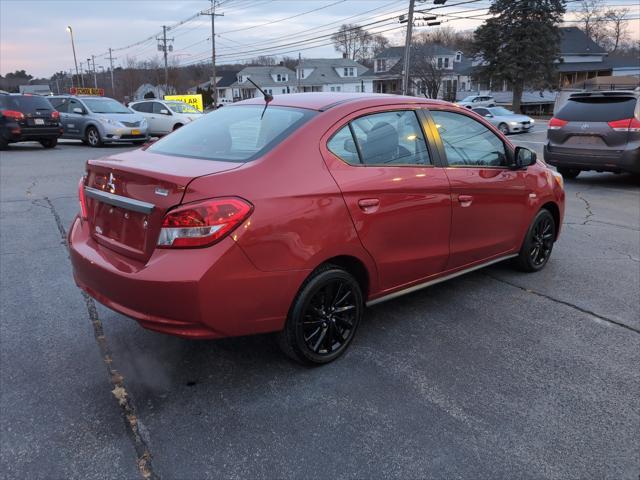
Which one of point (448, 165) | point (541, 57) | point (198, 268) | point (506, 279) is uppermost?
point (541, 57)

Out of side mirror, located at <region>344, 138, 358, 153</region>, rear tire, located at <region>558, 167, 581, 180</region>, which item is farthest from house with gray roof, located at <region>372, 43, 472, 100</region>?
side mirror, located at <region>344, 138, 358, 153</region>

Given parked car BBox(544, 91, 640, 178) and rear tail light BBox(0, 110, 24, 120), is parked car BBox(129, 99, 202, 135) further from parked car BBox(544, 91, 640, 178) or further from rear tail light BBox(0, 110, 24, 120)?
parked car BBox(544, 91, 640, 178)

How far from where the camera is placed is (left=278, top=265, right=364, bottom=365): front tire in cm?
309

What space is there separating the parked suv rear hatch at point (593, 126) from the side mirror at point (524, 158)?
5949 mm

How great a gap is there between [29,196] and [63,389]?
268 inches

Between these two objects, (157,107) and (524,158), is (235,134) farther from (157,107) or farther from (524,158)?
(157,107)

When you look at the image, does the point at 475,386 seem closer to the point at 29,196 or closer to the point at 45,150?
the point at 29,196

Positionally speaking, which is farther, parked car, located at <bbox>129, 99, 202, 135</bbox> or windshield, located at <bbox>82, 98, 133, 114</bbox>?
parked car, located at <bbox>129, 99, 202, 135</bbox>

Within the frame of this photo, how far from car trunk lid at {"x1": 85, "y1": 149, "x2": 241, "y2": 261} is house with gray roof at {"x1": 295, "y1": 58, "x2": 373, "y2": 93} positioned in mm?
80669

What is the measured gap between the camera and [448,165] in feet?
13.0

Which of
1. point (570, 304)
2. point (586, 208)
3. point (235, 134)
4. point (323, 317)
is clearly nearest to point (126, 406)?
point (323, 317)

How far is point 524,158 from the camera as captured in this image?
467cm

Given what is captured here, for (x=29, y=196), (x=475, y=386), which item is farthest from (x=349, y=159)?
(x=29, y=196)

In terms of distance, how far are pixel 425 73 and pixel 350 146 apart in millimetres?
56345
